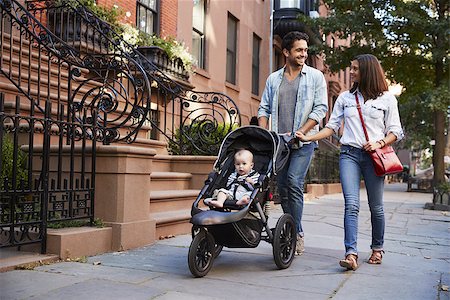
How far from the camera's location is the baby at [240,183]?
4.35 m

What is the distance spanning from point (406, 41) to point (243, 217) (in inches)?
704

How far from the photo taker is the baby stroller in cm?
415

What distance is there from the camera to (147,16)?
12344 mm

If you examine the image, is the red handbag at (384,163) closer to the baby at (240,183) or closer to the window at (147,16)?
the baby at (240,183)

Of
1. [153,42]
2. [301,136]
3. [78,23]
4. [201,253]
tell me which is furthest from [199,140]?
[201,253]

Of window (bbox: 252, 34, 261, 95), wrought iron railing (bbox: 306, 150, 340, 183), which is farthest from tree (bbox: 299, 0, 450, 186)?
wrought iron railing (bbox: 306, 150, 340, 183)

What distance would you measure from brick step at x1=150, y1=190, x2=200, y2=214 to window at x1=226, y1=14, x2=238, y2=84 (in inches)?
406

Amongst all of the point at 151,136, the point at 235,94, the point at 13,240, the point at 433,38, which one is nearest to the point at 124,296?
the point at 13,240

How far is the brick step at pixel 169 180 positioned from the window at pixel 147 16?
536 centimetres

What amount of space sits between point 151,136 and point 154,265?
7211mm

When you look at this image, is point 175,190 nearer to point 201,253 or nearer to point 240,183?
point 240,183

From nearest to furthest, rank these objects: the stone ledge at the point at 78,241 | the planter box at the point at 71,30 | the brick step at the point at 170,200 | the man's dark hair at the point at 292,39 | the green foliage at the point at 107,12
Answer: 1. the stone ledge at the point at 78,241
2. the man's dark hair at the point at 292,39
3. the brick step at the point at 170,200
4. the planter box at the point at 71,30
5. the green foliage at the point at 107,12

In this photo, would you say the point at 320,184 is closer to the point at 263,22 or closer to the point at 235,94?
the point at 235,94

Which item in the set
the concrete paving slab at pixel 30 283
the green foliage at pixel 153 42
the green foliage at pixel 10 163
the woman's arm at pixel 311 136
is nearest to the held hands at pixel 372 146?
the woman's arm at pixel 311 136
